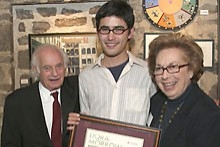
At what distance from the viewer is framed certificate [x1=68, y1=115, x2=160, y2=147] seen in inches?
69.7

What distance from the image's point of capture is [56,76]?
92.6 inches

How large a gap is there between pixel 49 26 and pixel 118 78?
2.49 m

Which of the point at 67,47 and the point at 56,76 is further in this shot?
the point at 67,47

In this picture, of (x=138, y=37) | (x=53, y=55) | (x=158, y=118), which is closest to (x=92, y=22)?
(x=138, y=37)

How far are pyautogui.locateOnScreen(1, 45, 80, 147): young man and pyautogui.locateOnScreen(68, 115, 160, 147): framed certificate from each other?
408mm

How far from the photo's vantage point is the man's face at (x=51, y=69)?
2359 millimetres

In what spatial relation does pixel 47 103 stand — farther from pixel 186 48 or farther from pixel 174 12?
pixel 174 12

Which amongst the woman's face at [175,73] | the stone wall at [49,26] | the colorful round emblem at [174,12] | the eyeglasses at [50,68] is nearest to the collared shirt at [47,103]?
the eyeglasses at [50,68]

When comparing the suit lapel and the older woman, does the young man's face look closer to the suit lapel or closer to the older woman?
the older woman

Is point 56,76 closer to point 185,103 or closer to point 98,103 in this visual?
point 98,103

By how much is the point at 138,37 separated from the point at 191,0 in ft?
2.36

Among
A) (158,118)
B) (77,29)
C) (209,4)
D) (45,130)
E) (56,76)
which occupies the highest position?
(209,4)

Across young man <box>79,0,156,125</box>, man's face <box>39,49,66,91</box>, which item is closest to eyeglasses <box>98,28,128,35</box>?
young man <box>79,0,156,125</box>

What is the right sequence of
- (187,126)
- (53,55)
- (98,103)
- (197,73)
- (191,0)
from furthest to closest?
(191,0)
(53,55)
(98,103)
(197,73)
(187,126)
